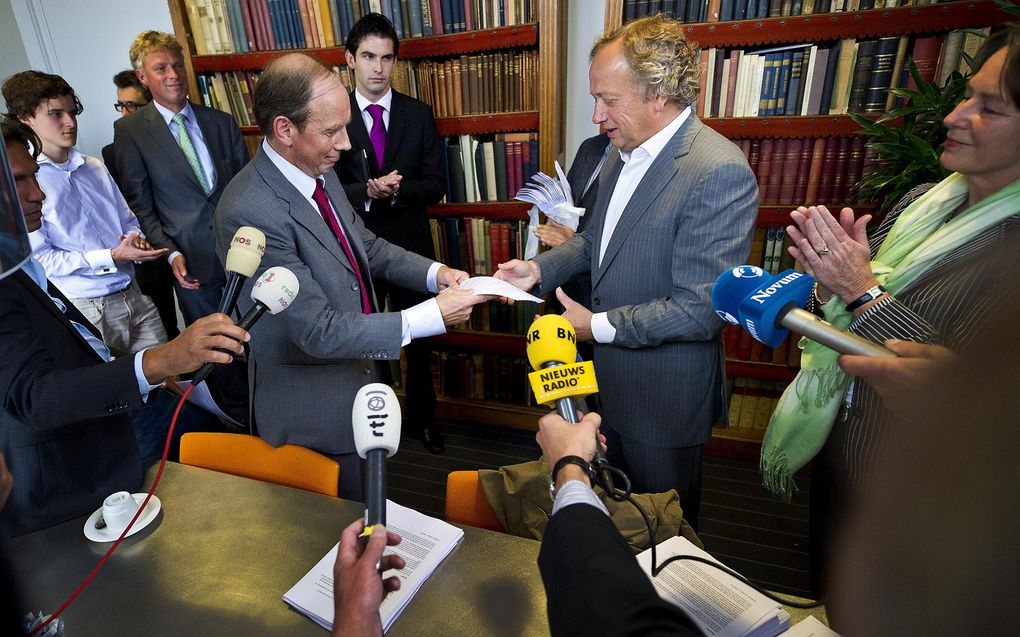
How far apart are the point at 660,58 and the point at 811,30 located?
4.33ft

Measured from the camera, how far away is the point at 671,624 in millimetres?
616

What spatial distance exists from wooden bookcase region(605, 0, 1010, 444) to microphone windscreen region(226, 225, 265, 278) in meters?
2.04

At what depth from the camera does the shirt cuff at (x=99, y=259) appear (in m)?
2.52

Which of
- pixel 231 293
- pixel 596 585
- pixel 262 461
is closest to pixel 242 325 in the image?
pixel 231 293

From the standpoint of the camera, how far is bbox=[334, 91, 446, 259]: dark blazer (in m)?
2.79

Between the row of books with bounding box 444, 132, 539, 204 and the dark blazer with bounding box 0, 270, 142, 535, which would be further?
the row of books with bounding box 444, 132, 539, 204

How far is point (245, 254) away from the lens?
1.22 m

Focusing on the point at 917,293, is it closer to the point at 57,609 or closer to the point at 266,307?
the point at 266,307

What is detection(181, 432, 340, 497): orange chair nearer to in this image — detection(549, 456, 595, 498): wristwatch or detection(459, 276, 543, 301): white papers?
detection(459, 276, 543, 301): white papers

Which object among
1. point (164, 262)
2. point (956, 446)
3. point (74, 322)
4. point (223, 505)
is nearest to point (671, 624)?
point (956, 446)

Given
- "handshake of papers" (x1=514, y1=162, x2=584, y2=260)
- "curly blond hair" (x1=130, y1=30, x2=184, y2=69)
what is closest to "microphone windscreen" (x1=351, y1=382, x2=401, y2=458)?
"handshake of papers" (x1=514, y1=162, x2=584, y2=260)

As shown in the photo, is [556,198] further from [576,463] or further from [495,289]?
[576,463]

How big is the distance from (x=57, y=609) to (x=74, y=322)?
77cm

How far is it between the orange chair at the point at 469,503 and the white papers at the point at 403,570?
17cm
